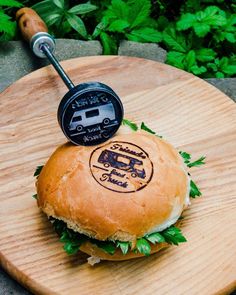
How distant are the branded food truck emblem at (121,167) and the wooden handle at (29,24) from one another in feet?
3.58

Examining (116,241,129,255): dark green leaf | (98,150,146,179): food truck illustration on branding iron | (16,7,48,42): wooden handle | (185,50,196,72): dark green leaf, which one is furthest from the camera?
(185,50,196,72): dark green leaf

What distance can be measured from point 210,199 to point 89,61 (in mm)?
1023

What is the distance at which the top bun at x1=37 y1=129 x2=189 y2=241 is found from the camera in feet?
6.10

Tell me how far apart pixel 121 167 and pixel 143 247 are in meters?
0.30

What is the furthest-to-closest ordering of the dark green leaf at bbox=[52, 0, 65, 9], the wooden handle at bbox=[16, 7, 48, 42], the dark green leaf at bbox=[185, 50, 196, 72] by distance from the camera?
the dark green leaf at bbox=[52, 0, 65, 9] → the dark green leaf at bbox=[185, 50, 196, 72] → the wooden handle at bbox=[16, 7, 48, 42]

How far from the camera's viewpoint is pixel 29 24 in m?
2.93

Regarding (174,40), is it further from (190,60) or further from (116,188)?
(116,188)

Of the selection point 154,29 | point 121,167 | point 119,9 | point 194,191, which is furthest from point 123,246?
point 154,29

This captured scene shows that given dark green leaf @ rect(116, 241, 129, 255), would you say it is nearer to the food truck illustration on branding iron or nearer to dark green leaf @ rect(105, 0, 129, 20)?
the food truck illustration on branding iron

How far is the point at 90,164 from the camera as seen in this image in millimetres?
1971

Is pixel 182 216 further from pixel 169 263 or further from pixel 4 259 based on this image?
pixel 4 259

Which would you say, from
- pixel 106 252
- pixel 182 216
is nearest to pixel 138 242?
pixel 106 252

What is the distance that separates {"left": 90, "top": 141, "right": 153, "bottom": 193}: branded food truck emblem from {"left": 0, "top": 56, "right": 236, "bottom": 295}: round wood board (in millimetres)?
290

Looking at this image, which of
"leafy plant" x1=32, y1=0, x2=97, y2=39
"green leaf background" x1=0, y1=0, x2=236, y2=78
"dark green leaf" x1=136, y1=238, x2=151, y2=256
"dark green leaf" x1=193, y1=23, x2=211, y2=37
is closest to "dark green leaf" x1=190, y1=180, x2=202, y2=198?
"dark green leaf" x1=136, y1=238, x2=151, y2=256
